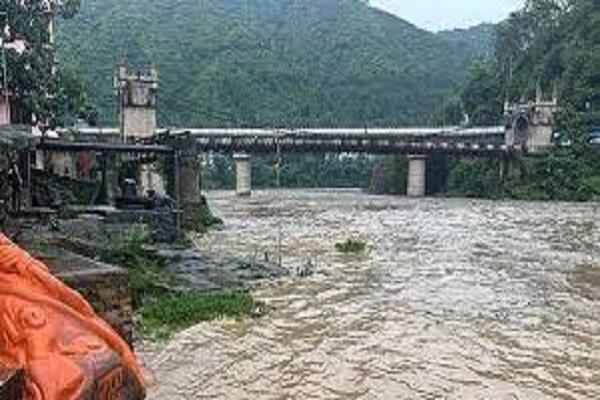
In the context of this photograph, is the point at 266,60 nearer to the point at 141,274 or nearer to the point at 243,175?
the point at 243,175

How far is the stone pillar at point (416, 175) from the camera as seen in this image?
71.5 m

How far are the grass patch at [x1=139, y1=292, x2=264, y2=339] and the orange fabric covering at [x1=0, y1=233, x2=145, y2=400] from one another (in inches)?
225

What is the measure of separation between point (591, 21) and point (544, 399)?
223 feet

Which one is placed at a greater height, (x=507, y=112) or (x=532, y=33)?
(x=532, y=33)

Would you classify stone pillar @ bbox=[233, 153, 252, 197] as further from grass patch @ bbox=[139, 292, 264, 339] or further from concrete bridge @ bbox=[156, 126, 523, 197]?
grass patch @ bbox=[139, 292, 264, 339]

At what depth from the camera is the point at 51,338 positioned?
20.3ft

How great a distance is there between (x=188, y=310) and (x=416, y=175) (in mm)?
59869

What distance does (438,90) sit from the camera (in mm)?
117062

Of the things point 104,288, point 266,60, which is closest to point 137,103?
point 104,288

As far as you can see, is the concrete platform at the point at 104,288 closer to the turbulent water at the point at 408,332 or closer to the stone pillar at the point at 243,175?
the turbulent water at the point at 408,332

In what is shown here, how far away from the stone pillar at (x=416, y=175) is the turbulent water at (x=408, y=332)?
44.3m

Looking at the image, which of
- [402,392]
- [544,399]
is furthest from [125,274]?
[544,399]

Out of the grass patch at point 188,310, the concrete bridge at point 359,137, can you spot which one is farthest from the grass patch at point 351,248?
the concrete bridge at point 359,137

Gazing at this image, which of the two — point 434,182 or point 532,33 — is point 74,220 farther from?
point 532,33
